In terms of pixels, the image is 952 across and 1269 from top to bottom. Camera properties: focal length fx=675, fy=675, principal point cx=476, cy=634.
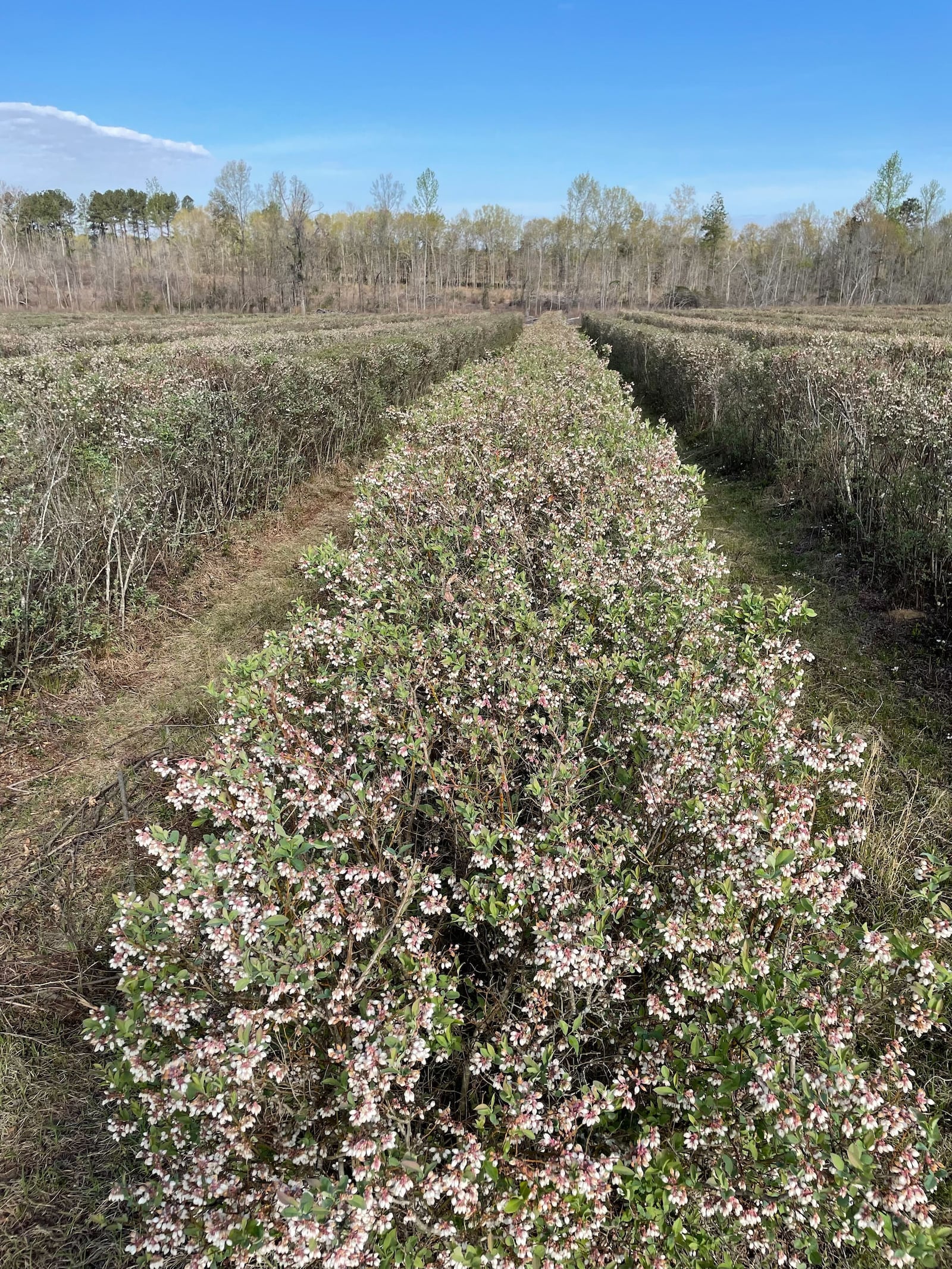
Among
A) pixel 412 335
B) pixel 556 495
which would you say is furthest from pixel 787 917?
pixel 412 335

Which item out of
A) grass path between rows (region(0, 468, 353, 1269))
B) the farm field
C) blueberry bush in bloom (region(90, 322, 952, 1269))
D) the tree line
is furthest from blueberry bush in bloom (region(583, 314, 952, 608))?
the tree line

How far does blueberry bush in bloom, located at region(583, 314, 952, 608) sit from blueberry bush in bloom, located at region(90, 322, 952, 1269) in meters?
4.20

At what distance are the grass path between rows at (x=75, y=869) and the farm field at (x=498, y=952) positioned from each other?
0.02 metres

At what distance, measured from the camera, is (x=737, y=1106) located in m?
1.51

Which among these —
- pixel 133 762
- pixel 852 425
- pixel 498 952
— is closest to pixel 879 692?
pixel 852 425

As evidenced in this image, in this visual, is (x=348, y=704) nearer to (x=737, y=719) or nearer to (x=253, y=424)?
(x=737, y=719)

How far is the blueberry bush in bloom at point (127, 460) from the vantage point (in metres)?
4.99

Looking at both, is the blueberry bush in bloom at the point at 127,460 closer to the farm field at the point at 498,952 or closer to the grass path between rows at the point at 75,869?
the grass path between rows at the point at 75,869

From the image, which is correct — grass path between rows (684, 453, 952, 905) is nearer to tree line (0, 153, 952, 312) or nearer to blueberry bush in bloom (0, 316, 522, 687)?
blueberry bush in bloom (0, 316, 522, 687)

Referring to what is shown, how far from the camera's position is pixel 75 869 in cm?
314

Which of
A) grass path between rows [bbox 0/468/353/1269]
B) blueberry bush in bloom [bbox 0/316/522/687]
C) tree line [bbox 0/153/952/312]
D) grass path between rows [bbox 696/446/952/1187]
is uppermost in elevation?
tree line [bbox 0/153/952/312]

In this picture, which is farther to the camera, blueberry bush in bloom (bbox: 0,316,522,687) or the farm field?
blueberry bush in bloom (bbox: 0,316,522,687)

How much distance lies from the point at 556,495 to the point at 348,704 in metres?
2.50

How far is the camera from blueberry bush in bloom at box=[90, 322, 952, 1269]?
4.69ft
